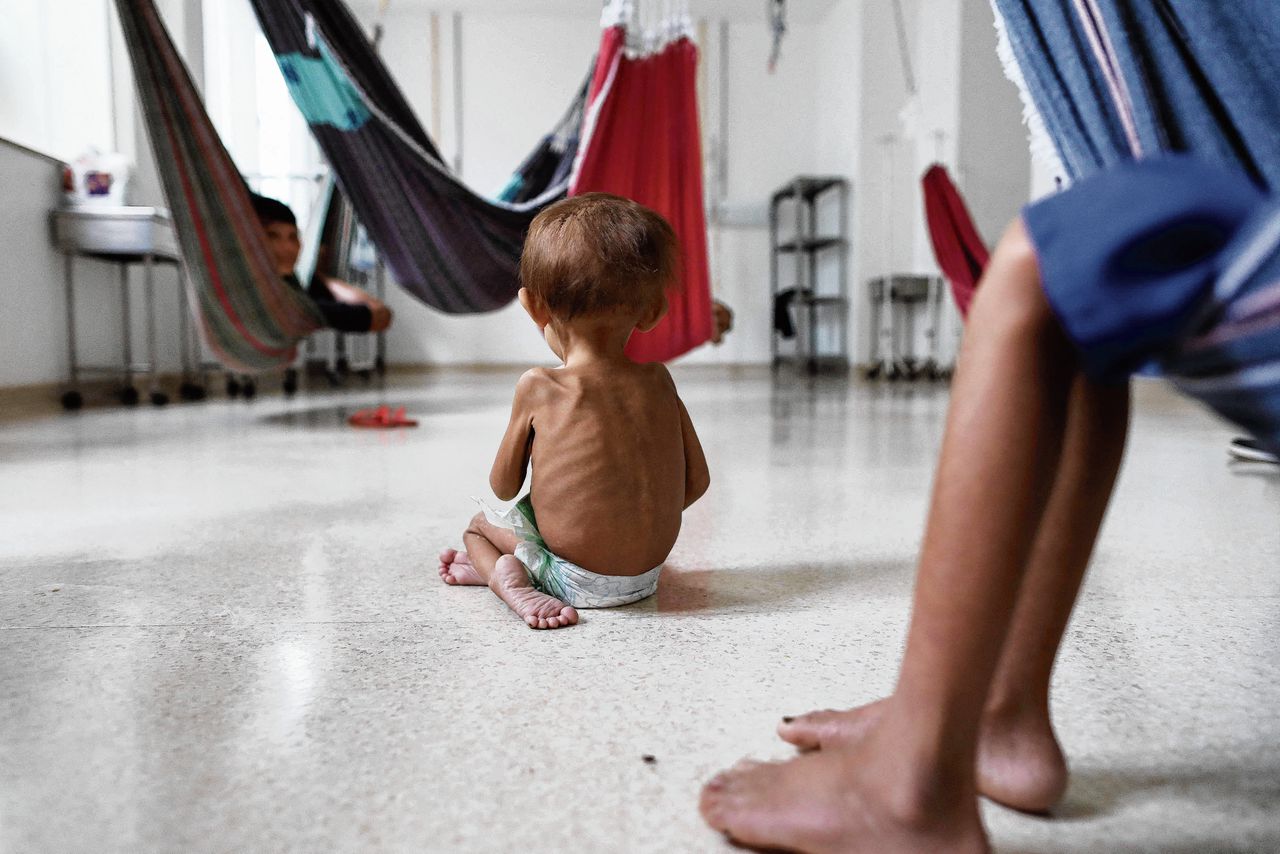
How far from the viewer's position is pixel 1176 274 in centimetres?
36

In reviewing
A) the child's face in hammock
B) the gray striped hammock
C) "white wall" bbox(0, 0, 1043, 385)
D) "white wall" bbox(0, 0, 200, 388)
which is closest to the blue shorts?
the gray striped hammock

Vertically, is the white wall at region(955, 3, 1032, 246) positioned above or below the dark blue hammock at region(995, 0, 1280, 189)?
above

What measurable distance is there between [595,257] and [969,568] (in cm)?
56

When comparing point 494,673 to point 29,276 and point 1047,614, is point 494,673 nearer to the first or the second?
point 1047,614

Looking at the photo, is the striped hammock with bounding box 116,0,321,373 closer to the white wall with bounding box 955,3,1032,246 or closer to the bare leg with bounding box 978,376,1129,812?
the bare leg with bounding box 978,376,1129,812

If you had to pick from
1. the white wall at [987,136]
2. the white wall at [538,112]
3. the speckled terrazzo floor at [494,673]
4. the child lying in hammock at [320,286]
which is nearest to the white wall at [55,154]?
the child lying in hammock at [320,286]

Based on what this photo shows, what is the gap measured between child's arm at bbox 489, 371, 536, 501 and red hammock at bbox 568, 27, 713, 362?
166 cm

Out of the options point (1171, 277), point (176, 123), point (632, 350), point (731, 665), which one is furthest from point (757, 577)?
point (176, 123)

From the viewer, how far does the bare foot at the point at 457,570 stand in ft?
3.50

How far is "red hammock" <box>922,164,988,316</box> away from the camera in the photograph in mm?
3740

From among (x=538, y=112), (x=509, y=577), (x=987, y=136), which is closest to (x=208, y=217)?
(x=509, y=577)

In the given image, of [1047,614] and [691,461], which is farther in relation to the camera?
[691,461]

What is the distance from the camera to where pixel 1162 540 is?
1293 mm

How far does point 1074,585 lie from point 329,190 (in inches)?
168
